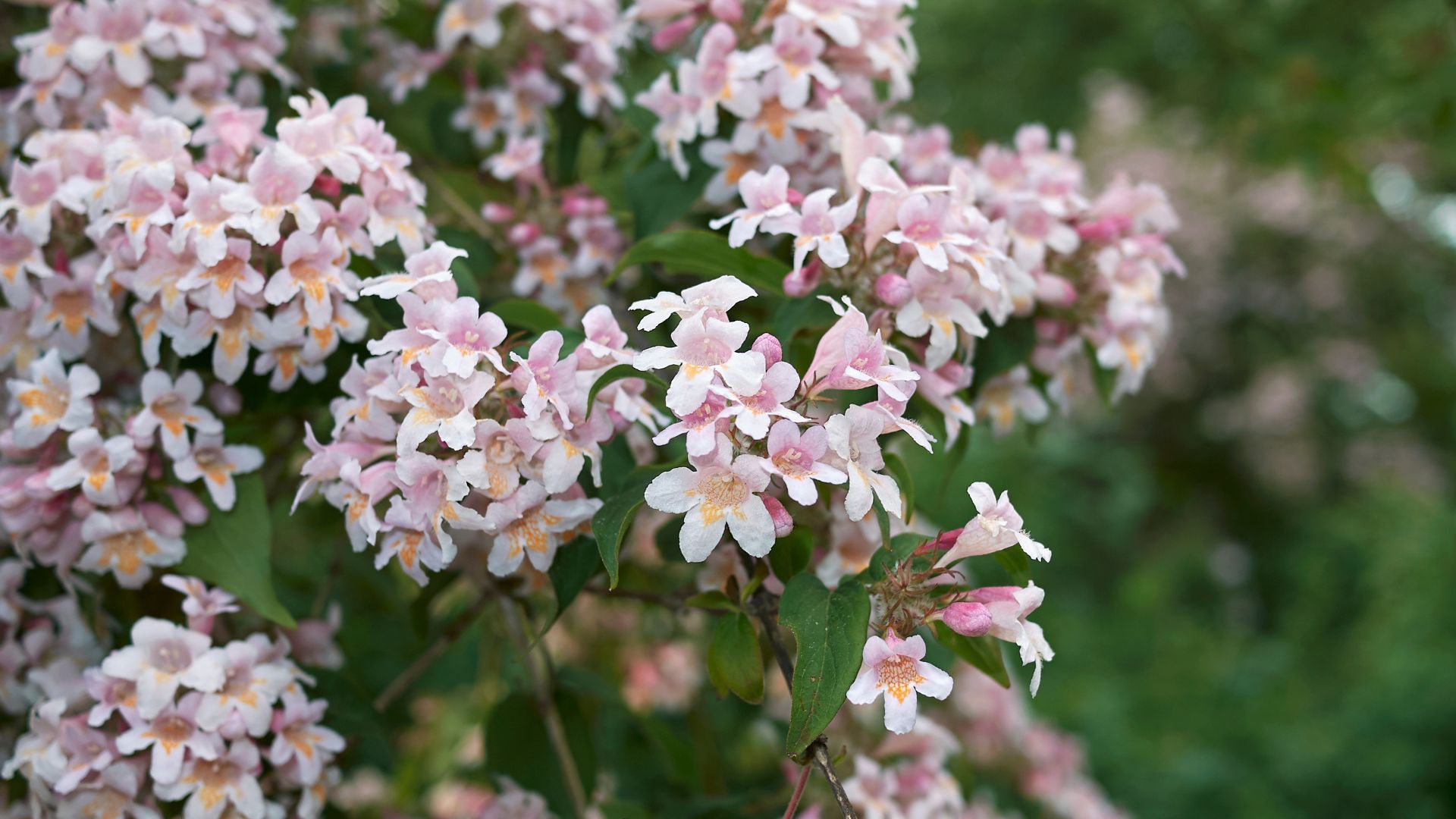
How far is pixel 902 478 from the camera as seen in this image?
120 centimetres

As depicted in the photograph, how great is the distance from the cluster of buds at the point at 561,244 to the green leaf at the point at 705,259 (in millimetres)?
250

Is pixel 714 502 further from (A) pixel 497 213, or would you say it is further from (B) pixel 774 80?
(A) pixel 497 213

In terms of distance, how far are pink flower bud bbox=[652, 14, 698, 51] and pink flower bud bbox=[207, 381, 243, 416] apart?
76 centimetres

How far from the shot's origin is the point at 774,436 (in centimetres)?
100

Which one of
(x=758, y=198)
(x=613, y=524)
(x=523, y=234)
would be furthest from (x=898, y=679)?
(x=523, y=234)

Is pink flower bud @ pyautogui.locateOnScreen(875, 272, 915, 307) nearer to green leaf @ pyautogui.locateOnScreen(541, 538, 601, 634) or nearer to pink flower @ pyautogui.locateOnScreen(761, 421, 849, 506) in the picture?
pink flower @ pyautogui.locateOnScreen(761, 421, 849, 506)

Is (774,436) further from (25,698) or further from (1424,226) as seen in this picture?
(1424,226)

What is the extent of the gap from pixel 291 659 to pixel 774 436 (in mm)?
837

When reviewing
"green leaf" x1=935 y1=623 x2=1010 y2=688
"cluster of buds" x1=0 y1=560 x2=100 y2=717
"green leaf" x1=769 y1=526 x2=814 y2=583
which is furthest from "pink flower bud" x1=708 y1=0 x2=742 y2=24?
"cluster of buds" x1=0 y1=560 x2=100 y2=717

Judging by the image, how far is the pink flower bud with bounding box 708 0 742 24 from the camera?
1493 mm

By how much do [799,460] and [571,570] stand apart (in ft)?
1.06

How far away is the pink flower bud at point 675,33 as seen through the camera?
1.62 metres

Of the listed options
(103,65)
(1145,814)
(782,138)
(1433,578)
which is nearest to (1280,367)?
(1433,578)

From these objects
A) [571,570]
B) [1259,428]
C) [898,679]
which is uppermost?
[1259,428]
